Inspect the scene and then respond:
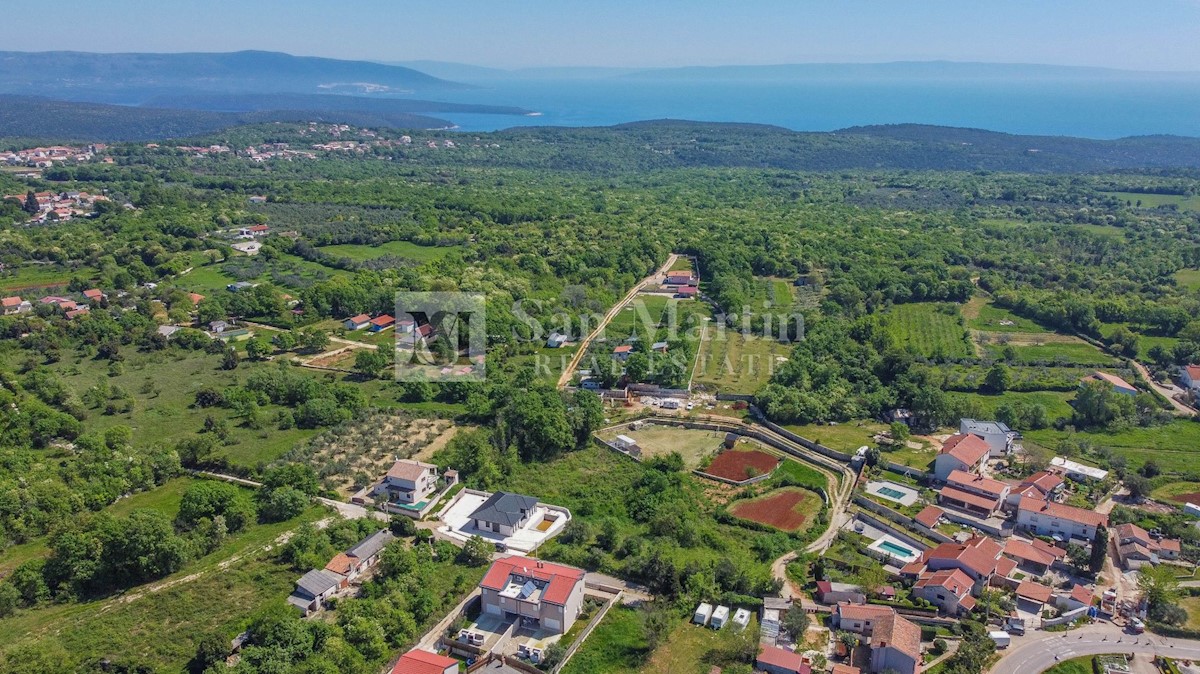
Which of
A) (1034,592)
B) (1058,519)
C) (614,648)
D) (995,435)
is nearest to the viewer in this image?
(614,648)

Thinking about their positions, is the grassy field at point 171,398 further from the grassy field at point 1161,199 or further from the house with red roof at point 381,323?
the grassy field at point 1161,199

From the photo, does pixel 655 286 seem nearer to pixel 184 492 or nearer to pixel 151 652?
pixel 184 492

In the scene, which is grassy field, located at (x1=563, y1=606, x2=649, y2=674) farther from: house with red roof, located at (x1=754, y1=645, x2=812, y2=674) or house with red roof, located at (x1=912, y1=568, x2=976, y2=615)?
house with red roof, located at (x1=912, y1=568, x2=976, y2=615)

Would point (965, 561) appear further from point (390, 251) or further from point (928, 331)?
point (390, 251)

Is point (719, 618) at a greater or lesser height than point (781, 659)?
lesser

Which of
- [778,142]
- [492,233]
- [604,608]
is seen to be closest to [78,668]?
[604,608]

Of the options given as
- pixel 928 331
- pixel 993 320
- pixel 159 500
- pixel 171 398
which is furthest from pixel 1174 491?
pixel 171 398
